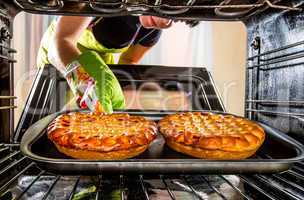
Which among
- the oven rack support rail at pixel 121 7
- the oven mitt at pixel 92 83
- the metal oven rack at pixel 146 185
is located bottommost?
the metal oven rack at pixel 146 185

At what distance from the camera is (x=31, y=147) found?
57 cm

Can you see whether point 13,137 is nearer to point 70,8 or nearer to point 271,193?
point 70,8

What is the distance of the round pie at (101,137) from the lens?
1.79 ft

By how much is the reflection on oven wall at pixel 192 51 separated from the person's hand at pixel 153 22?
0.16 m

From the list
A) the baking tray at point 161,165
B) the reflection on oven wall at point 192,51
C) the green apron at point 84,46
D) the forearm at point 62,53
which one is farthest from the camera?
the reflection on oven wall at point 192,51

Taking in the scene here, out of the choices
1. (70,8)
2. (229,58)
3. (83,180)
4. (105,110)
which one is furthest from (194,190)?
(229,58)

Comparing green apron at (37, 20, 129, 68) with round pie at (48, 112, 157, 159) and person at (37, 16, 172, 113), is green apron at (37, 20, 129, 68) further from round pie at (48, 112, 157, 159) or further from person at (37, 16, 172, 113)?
round pie at (48, 112, 157, 159)

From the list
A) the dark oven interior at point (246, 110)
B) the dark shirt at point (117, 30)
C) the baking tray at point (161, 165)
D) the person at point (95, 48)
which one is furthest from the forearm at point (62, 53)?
the baking tray at point (161, 165)

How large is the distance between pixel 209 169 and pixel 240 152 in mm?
100

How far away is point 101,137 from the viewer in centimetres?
57

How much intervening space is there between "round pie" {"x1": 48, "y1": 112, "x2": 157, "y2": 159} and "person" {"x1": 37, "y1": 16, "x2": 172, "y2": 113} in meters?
0.20

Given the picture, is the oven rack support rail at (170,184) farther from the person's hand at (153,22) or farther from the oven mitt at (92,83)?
the person's hand at (153,22)

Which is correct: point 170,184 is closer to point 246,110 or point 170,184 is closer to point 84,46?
point 246,110

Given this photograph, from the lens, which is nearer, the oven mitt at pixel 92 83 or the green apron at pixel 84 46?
the oven mitt at pixel 92 83
